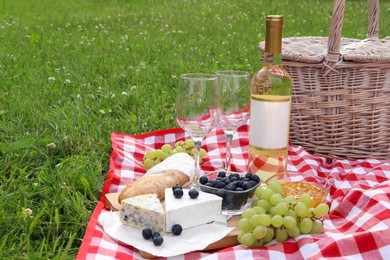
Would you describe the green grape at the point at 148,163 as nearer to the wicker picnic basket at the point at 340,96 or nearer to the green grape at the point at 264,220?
the wicker picnic basket at the point at 340,96

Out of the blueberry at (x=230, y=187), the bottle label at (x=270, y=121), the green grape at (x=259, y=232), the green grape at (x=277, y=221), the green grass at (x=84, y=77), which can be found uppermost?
the bottle label at (x=270, y=121)

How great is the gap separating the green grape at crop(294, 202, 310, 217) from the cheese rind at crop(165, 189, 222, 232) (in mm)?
246

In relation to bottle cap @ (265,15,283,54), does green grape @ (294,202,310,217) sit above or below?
below

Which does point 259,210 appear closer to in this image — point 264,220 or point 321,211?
point 264,220

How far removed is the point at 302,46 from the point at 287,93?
68cm

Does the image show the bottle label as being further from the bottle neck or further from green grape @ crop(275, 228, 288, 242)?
green grape @ crop(275, 228, 288, 242)

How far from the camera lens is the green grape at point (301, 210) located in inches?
72.6

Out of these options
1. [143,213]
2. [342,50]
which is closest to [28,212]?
[143,213]

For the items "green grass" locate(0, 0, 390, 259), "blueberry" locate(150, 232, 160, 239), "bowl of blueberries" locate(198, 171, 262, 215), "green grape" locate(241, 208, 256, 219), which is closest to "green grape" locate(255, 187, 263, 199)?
"bowl of blueberries" locate(198, 171, 262, 215)

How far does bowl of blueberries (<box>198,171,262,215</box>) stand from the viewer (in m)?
1.97

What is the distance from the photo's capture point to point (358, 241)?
1.75 metres

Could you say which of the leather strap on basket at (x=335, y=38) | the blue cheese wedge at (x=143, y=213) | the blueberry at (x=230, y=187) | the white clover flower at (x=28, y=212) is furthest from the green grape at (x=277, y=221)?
the leather strap on basket at (x=335, y=38)

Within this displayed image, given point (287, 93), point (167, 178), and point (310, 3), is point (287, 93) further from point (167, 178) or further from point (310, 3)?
point (310, 3)

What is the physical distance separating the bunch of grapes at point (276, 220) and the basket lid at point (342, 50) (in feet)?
2.79
